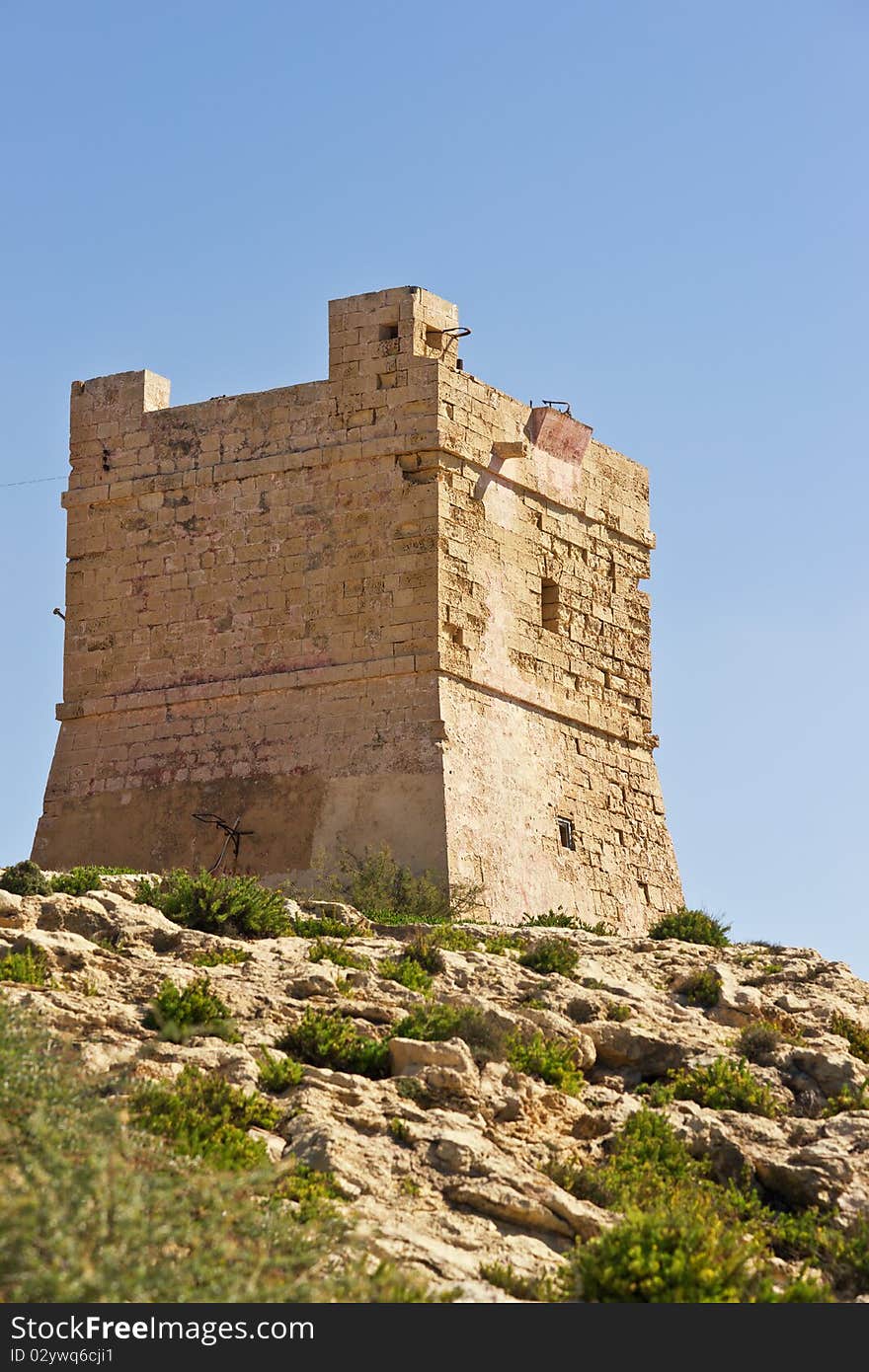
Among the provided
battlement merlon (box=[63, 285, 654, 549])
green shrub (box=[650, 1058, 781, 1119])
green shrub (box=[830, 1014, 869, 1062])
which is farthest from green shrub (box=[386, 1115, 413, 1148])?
battlement merlon (box=[63, 285, 654, 549])

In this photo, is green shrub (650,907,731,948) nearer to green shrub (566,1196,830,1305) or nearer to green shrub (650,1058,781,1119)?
green shrub (650,1058,781,1119)

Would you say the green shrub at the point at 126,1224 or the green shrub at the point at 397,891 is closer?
the green shrub at the point at 126,1224

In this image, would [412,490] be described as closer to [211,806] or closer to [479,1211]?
Result: [211,806]

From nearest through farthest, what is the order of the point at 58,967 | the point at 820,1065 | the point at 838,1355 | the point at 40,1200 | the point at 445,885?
the point at 40,1200 < the point at 838,1355 < the point at 58,967 < the point at 820,1065 < the point at 445,885

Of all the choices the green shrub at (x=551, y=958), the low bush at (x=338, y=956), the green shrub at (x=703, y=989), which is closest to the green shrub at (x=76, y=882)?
the low bush at (x=338, y=956)

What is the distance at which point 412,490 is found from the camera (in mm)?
20344

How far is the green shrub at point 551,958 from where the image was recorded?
53.3ft

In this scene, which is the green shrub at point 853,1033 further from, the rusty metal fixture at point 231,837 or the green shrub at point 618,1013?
the rusty metal fixture at point 231,837

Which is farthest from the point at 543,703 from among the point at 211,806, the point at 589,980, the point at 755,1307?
the point at 755,1307

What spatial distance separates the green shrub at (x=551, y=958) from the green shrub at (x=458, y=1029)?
1866 millimetres

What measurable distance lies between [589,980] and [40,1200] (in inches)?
306

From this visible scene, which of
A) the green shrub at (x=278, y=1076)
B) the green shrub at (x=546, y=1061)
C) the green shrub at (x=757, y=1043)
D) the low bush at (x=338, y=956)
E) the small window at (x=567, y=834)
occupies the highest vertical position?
the small window at (x=567, y=834)

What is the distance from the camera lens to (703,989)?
1645 centimetres

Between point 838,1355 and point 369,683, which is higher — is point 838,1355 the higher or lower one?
the lower one
